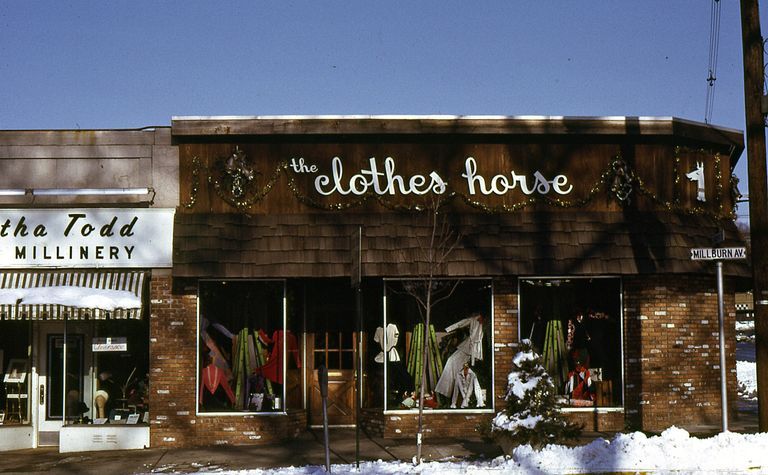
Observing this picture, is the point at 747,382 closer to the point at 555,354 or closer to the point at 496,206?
the point at 555,354

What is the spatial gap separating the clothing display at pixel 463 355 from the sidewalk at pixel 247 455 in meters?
1.03

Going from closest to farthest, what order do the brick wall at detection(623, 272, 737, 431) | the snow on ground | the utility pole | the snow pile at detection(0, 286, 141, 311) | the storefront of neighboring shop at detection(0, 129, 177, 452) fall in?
the snow on ground
the utility pole
the snow pile at detection(0, 286, 141, 311)
the storefront of neighboring shop at detection(0, 129, 177, 452)
the brick wall at detection(623, 272, 737, 431)

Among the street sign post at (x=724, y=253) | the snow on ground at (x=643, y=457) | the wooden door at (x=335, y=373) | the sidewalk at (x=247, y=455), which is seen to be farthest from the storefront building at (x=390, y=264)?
the snow on ground at (x=643, y=457)

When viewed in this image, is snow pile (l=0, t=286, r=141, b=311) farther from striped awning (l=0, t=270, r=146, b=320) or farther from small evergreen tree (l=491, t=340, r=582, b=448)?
small evergreen tree (l=491, t=340, r=582, b=448)

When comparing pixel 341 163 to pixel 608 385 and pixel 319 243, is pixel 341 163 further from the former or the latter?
pixel 608 385

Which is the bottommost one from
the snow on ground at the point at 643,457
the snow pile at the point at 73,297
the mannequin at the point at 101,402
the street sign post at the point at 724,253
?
the snow on ground at the point at 643,457

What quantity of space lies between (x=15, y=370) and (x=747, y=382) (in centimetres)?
2187

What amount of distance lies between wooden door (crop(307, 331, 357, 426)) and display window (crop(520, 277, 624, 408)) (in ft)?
11.6

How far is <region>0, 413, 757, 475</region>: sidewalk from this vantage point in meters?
14.0

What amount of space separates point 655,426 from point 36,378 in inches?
444

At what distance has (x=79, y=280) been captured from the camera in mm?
16094

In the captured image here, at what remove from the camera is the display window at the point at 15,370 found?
16812 millimetres

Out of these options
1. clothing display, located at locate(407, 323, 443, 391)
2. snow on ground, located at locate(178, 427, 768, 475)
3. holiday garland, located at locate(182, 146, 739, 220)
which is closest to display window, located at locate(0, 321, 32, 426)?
holiday garland, located at locate(182, 146, 739, 220)

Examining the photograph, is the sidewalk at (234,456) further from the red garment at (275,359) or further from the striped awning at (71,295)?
the striped awning at (71,295)
